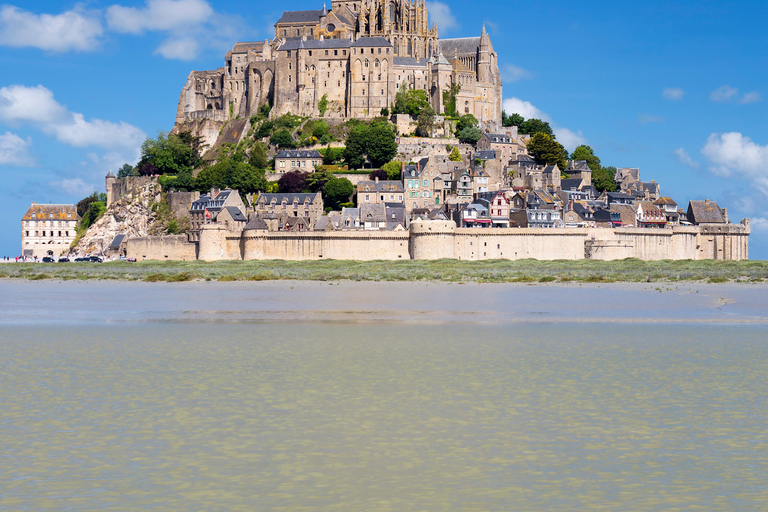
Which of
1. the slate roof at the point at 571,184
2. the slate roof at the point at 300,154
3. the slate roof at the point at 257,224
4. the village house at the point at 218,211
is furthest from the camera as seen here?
the slate roof at the point at 300,154

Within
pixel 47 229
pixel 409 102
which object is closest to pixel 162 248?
pixel 47 229

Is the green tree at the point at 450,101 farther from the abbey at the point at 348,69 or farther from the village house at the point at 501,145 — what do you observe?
the village house at the point at 501,145

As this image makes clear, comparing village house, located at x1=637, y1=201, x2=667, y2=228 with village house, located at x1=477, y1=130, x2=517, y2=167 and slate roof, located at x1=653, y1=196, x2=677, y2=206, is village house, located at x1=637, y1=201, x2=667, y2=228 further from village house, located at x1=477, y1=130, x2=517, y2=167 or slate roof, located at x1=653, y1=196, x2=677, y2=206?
village house, located at x1=477, y1=130, x2=517, y2=167

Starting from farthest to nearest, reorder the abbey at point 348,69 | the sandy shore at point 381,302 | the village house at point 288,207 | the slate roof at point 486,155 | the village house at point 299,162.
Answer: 1. the abbey at point 348,69
2. the village house at point 299,162
3. the slate roof at point 486,155
4. the village house at point 288,207
5. the sandy shore at point 381,302

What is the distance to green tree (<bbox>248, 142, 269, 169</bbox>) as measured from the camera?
231 ft

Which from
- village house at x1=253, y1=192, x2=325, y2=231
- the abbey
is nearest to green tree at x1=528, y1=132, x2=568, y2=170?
the abbey

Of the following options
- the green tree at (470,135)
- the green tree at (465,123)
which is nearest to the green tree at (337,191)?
the green tree at (470,135)

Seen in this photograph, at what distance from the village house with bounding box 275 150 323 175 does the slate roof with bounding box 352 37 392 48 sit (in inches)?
467

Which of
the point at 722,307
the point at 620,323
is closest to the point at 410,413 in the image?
the point at 620,323

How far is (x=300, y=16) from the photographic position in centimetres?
8412

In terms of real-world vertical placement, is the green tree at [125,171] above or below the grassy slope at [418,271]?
above

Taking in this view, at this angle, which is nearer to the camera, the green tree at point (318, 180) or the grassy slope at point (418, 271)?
the grassy slope at point (418, 271)

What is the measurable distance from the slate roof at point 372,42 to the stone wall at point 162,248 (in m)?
24.7

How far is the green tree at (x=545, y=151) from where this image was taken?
76062 mm
